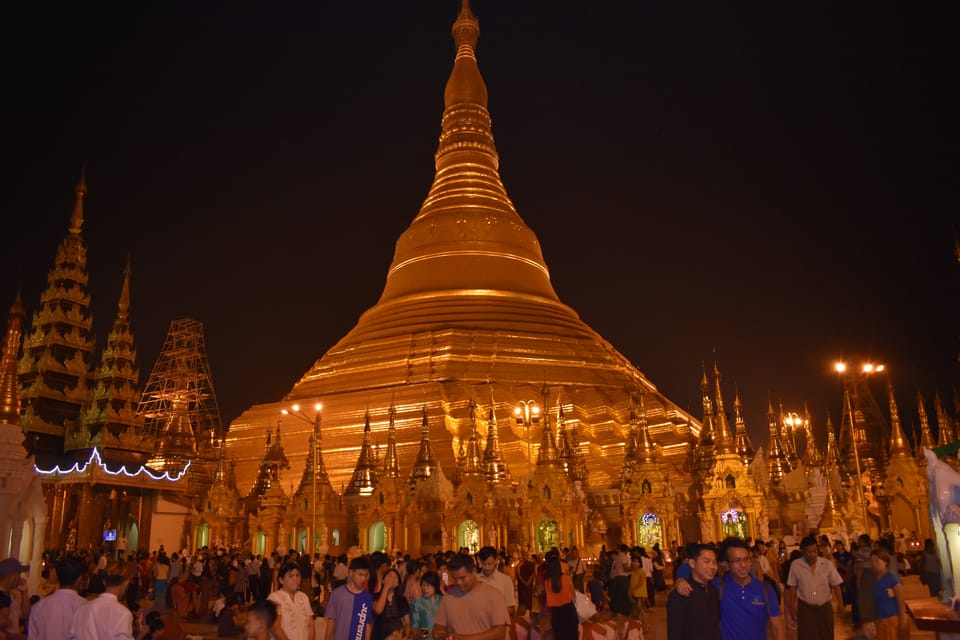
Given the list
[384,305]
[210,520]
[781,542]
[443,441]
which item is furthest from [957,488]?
[384,305]

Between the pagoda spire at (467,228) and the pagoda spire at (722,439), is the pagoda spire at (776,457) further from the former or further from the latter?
the pagoda spire at (467,228)

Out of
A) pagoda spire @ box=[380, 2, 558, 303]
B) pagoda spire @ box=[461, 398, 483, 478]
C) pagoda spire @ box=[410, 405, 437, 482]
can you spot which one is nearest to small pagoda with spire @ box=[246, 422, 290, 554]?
pagoda spire @ box=[410, 405, 437, 482]

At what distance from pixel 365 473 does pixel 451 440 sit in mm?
3357

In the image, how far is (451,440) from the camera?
97.8ft

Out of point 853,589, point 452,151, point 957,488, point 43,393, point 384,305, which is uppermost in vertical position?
point 452,151

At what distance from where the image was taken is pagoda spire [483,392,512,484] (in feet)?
89.8

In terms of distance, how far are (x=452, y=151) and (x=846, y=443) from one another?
24.5 metres

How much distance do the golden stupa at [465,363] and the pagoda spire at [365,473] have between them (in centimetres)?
133

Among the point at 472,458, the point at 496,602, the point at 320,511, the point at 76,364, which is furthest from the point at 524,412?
the point at 496,602

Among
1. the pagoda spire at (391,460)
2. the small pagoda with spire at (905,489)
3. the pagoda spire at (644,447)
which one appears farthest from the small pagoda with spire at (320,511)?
the small pagoda with spire at (905,489)

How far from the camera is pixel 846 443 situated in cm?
4316

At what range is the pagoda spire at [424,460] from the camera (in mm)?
27266

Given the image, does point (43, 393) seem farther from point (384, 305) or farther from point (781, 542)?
point (781, 542)

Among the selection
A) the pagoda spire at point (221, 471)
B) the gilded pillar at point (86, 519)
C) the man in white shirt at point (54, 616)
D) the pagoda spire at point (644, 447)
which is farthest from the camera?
the pagoda spire at point (221, 471)
